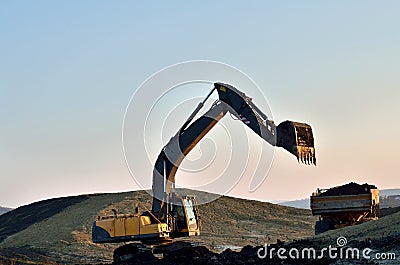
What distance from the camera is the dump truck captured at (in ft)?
108

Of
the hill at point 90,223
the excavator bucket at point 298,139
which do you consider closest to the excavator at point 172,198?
the excavator bucket at point 298,139

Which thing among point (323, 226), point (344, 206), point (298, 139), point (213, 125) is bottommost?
point (323, 226)

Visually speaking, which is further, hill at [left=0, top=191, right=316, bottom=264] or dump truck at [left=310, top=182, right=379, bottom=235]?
hill at [left=0, top=191, right=316, bottom=264]

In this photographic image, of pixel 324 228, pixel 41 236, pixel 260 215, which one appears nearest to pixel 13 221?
pixel 41 236

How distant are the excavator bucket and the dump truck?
431 inches

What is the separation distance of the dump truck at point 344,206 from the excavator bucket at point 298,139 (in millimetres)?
A: 10946

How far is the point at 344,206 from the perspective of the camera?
108 ft

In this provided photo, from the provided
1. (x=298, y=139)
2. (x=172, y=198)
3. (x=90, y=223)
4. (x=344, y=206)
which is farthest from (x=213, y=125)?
(x=90, y=223)

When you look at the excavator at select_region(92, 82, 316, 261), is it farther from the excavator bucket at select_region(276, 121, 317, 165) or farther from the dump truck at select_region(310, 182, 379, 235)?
the dump truck at select_region(310, 182, 379, 235)

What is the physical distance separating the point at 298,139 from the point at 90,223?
31968mm

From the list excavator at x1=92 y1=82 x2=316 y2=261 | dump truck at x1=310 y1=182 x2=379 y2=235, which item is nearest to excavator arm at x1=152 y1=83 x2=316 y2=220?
excavator at x1=92 y1=82 x2=316 y2=261

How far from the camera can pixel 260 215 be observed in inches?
2377

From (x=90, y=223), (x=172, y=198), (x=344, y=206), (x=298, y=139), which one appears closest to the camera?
(x=298, y=139)

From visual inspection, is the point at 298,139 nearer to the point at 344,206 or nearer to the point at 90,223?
the point at 344,206
